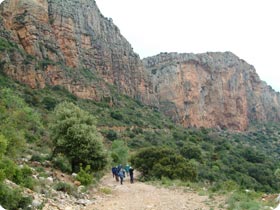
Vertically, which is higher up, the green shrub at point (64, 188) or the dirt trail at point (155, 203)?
the green shrub at point (64, 188)

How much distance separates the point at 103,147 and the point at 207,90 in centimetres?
9099

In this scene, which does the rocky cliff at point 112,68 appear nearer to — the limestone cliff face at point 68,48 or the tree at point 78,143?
the limestone cliff face at point 68,48

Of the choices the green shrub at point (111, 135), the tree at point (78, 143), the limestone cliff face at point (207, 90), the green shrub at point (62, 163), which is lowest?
the green shrub at point (62, 163)

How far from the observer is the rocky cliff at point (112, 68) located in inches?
2366

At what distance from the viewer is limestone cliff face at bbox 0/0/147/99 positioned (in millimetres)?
58250

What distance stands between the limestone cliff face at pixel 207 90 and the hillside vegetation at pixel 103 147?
782 inches

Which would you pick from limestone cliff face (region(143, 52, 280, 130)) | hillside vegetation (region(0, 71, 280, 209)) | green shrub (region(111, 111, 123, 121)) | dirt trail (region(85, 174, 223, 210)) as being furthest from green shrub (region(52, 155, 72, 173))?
limestone cliff face (region(143, 52, 280, 130))

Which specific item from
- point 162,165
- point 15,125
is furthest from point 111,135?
point 15,125

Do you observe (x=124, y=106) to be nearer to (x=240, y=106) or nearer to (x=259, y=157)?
(x=259, y=157)

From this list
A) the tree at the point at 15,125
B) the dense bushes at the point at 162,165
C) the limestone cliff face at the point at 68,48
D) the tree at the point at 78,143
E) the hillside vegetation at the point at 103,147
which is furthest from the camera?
the limestone cliff face at the point at 68,48

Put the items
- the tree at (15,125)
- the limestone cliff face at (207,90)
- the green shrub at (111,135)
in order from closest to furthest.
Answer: the tree at (15,125), the green shrub at (111,135), the limestone cliff face at (207,90)

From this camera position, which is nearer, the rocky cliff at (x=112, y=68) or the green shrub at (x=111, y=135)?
the green shrub at (x=111, y=135)

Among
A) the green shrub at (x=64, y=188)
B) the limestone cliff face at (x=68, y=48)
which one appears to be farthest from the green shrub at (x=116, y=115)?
the green shrub at (x=64, y=188)

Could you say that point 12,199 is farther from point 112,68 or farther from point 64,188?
point 112,68
